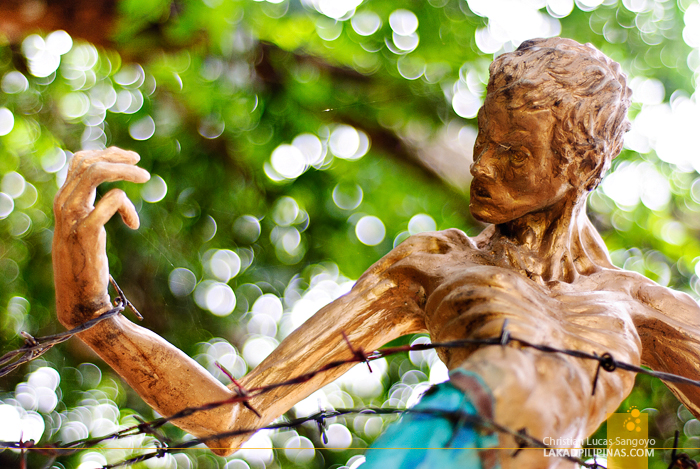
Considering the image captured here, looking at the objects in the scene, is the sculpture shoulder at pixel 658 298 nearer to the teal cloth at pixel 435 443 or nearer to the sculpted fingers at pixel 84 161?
the teal cloth at pixel 435 443

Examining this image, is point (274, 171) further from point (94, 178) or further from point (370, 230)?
point (94, 178)

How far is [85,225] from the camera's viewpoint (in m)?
1.20

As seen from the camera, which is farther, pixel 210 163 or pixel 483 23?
pixel 210 163

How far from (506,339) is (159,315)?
7.67ft

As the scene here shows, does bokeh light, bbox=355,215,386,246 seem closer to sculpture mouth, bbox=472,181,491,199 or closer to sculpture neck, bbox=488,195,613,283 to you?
sculpture neck, bbox=488,195,613,283

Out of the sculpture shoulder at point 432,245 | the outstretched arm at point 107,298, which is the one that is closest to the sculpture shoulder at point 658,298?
the sculpture shoulder at point 432,245

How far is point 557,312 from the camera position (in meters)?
1.25

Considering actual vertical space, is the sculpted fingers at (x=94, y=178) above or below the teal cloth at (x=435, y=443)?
above

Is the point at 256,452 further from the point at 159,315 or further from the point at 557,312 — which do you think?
the point at 557,312

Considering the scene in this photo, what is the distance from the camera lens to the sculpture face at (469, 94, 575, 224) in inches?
50.9

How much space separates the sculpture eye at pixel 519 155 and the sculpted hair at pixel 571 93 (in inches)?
2.4

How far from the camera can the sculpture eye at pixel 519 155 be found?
1306mm

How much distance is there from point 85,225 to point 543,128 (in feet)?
2.95

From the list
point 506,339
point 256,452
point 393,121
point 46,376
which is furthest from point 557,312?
point 46,376
